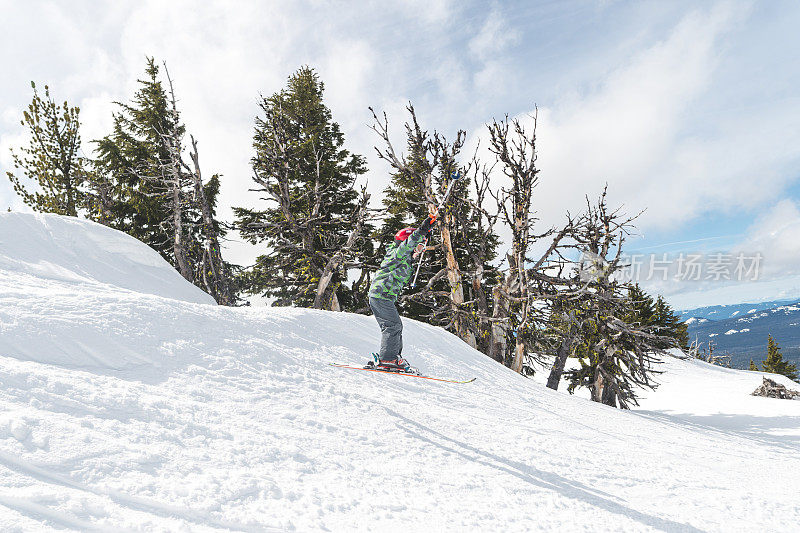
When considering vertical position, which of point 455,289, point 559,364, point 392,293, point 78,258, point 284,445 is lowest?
point 284,445

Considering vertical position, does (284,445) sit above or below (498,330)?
below

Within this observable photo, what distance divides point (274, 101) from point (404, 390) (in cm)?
2146

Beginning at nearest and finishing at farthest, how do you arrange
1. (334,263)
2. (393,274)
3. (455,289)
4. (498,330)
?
(393,274) → (498,330) → (455,289) → (334,263)

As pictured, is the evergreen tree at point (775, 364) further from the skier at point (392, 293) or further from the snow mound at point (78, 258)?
the snow mound at point (78, 258)

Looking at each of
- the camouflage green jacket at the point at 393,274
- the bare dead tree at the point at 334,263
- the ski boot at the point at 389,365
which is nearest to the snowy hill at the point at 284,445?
the ski boot at the point at 389,365

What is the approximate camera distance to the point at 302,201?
21.1 metres

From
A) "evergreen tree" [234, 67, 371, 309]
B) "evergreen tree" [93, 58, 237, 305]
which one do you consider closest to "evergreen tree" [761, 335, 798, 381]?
"evergreen tree" [234, 67, 371, 309]

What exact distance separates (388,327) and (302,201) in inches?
585

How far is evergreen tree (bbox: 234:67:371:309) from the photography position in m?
18.6

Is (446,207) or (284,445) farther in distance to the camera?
(446,207)

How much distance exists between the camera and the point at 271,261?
2112cm

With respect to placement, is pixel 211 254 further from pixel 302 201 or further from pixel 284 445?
pixel 284 445

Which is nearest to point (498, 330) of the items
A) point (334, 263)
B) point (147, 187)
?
point (334, 263)

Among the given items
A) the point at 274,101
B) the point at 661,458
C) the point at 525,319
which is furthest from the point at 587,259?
the point at 274,101
